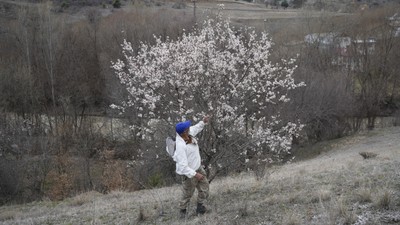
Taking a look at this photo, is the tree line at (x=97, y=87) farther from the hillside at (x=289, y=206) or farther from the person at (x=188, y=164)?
the person at (x=188, y=164)

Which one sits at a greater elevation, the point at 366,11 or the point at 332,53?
the point at 366,11

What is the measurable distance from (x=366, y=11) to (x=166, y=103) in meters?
41.5

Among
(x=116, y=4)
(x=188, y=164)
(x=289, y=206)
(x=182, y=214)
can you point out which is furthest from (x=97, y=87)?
(x=289, y=206)

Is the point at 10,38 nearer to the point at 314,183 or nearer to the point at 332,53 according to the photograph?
the point at 332,53

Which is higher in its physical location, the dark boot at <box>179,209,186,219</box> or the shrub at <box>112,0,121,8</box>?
the shrub at <box>112,0,121,8</box>

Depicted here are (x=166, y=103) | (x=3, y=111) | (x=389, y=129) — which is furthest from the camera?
(x=389, y=129)

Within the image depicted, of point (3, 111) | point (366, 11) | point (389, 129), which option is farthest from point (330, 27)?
point (3, 111)

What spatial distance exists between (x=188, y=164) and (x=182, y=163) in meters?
0.30

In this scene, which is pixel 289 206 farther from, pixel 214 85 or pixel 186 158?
pixel 214 85

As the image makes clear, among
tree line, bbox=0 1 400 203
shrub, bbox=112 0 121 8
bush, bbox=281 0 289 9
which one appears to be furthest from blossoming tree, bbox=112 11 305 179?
bush, bbox=281 0 289 9

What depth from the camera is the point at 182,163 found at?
284 inches

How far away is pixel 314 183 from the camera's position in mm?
9570

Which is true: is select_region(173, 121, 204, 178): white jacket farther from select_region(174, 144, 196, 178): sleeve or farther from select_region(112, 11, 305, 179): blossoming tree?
select_region(112, 11, 305, 179): blossoming tree

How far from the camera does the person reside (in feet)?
23.7
